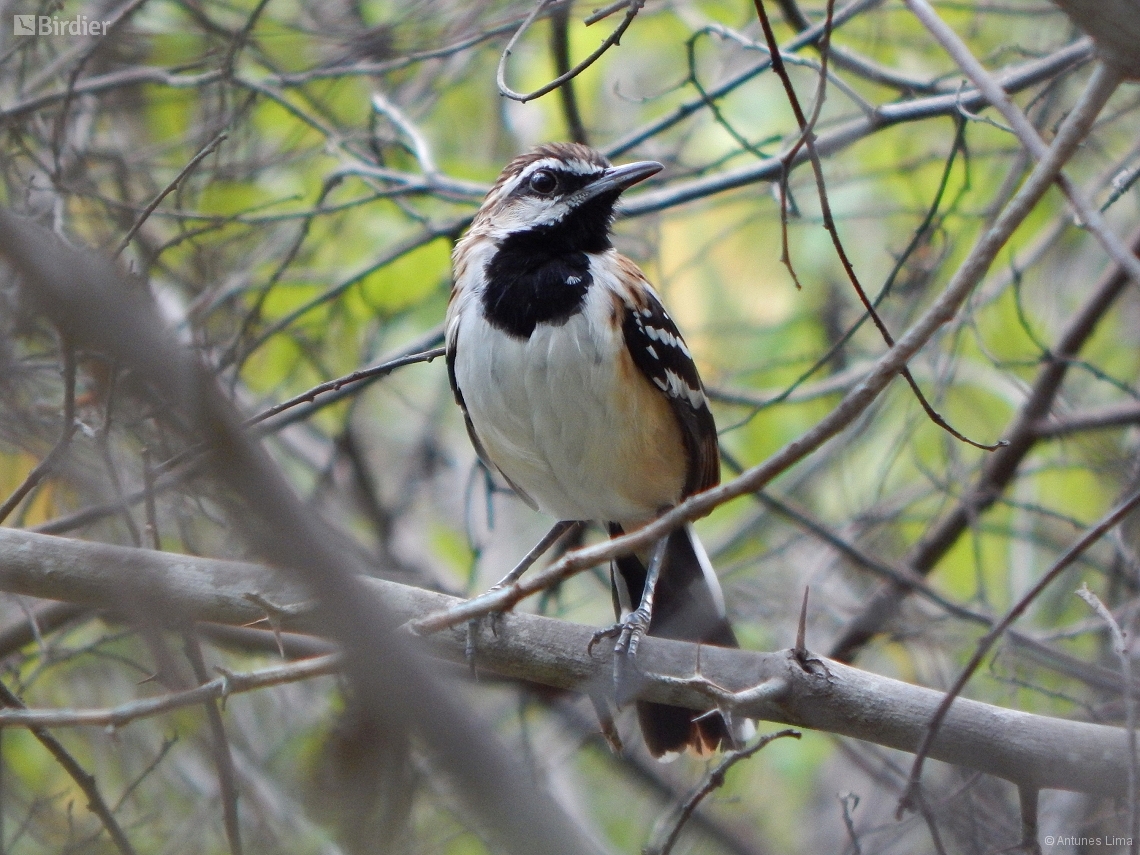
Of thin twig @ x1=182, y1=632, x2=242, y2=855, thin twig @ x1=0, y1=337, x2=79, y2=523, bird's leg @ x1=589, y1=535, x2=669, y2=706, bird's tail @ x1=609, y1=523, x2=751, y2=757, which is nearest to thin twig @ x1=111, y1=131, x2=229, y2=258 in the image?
thin twig @ x1=0, y1=337, x2=79, y2=523

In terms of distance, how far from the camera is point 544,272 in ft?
14.5

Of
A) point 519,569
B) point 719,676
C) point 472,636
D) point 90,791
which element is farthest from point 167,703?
point 519,569

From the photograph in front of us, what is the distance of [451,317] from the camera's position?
4.57 metres

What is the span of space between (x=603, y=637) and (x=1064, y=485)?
14.3ft

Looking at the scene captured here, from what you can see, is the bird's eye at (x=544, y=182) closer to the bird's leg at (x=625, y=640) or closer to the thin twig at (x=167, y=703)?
the bird's leg at (x=625, y=640)

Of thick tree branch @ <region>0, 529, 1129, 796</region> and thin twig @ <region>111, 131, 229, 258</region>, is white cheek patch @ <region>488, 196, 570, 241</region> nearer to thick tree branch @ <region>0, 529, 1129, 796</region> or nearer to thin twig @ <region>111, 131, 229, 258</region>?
thin twig @ <region>111, 131, 229, 258</region>

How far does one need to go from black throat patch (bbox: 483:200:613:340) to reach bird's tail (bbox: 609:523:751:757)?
114cm

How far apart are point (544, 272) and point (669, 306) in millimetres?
2260

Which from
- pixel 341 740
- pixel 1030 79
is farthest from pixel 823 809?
pixel 1030 79

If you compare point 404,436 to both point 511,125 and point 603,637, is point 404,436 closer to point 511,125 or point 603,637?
point 511,125

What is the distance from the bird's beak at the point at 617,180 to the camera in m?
4.57

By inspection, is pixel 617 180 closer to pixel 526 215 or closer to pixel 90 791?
pixel 526 215

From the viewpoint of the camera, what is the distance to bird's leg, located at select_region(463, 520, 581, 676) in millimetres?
3539

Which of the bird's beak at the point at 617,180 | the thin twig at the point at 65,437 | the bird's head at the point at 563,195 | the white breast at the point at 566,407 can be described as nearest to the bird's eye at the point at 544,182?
the bird's head at the point at 563,195
